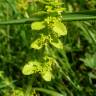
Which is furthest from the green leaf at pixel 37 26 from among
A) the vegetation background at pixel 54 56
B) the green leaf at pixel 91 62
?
the green leaf at pixel 91 62

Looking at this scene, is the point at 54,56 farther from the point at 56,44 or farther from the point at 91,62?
the point at 56,44

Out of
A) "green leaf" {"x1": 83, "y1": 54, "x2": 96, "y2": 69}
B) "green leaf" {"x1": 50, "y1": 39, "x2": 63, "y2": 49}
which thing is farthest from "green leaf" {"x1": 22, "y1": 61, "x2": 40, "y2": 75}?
"green leaf" {"x1": 83, "y1": 54, "x2": 96, "y2": 69}

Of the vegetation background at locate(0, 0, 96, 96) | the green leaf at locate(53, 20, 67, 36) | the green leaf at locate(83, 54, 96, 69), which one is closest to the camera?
the green leaf at locate(53, 20, 67, 36)

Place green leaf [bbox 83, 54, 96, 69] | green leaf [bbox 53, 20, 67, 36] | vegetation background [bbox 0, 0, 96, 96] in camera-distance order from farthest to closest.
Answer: green leaf [bbox 83, 54, 96, 69]
vegetation background [bbox 0, 0, 96, 96]
green leaf [bbox 53, 20, 67, 36]

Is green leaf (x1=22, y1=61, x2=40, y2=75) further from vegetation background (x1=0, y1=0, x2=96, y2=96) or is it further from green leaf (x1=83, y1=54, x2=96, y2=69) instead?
green leaf (x1=83, y1=54, x2=96, y2=69)

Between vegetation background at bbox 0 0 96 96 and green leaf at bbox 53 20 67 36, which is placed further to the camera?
vegetation background at bbox 0 0 96 96

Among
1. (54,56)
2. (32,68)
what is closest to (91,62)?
(54,56)

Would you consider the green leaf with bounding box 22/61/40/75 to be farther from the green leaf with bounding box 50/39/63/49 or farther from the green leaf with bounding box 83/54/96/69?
the green leaf with bounding box 83/54/96/69

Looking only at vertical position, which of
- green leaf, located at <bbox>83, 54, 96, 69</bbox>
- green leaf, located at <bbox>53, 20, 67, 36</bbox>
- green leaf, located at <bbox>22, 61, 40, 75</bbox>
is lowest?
green leaf, located at <bbox>83, 54, 96, 69</bbox>

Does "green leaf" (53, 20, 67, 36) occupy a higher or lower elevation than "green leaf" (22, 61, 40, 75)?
higher

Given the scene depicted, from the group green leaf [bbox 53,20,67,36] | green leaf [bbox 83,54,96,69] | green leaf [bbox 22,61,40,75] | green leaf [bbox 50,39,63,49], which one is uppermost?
green leaf [bbox 53,20,67,36]
